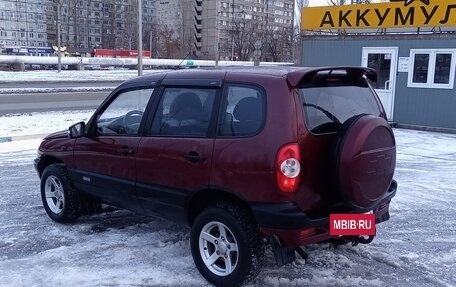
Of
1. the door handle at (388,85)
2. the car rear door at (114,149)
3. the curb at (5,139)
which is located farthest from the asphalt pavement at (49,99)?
the car rear door at (114,149)

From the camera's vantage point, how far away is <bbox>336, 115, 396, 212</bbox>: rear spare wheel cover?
3770mm

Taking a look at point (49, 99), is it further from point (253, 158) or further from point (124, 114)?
point (253, 158)

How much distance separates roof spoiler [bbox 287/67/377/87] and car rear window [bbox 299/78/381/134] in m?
0.06

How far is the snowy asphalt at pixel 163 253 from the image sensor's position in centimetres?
434

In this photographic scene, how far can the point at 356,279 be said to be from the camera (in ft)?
14.3

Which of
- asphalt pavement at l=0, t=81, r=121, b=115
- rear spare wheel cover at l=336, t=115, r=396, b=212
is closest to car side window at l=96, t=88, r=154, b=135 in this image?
rear spare wheel cover at l=336, t=115, r=396, b=212

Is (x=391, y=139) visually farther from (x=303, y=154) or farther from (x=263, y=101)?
(x=263, y=101)

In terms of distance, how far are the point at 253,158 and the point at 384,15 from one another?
12437mm

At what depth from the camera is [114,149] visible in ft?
16.3

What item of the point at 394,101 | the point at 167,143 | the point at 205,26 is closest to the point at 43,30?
the point at 205,26

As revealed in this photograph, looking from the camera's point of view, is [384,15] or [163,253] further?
[384,15]

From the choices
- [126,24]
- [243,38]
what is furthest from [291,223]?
[126,24]

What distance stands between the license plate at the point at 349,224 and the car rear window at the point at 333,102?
688 millimetres

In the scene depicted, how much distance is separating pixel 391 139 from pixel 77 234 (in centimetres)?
343
